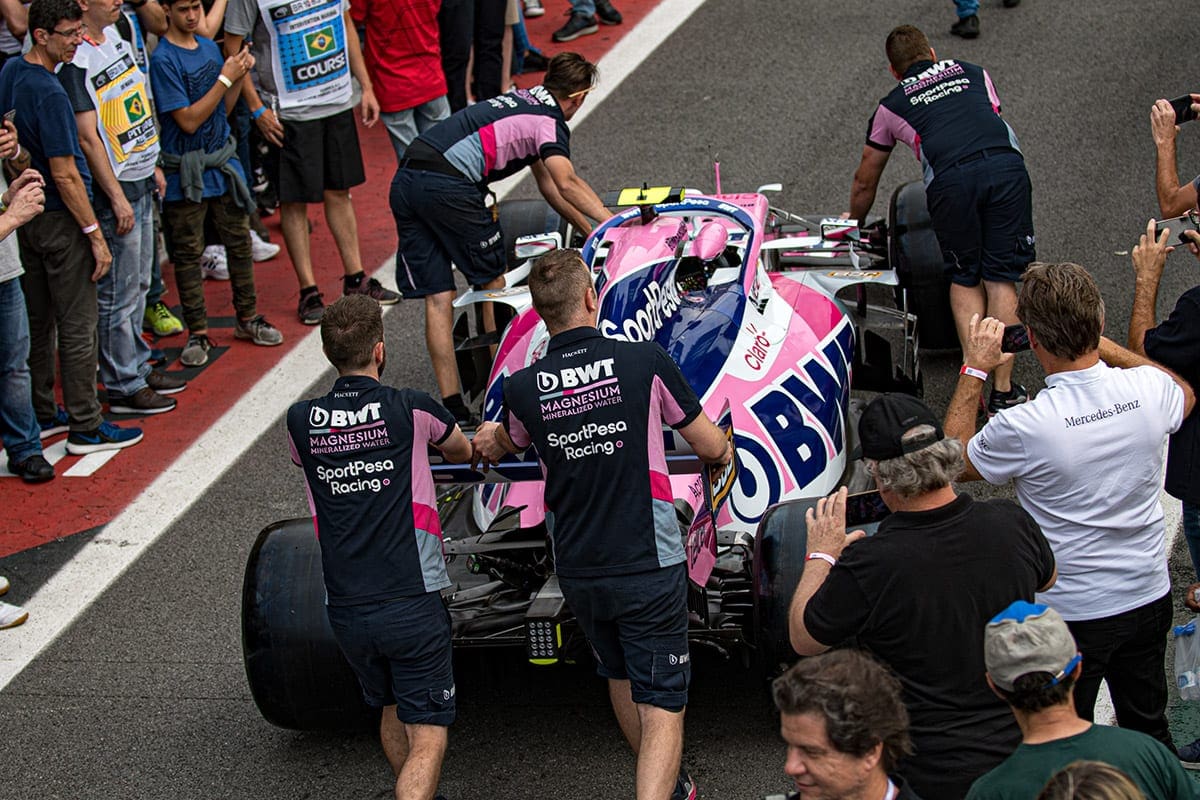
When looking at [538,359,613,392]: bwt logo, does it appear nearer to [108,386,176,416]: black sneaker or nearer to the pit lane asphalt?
the pit lane asphalt

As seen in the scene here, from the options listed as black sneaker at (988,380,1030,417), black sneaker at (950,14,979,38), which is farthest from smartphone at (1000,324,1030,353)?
black sneaker at (950,14,979,38)

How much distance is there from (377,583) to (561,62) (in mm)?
3658

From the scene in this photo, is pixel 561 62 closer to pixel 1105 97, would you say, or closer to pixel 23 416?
pixel 23 416

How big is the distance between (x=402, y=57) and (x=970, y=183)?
446 centimetres

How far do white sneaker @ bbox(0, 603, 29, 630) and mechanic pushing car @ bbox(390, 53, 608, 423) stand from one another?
237 cm

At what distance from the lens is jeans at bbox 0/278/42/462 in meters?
7.71

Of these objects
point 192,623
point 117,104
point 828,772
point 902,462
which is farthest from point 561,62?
point 828,772

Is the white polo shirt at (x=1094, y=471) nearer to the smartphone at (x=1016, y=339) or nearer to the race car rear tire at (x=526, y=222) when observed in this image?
the smartphone at (x=1016, y=339)

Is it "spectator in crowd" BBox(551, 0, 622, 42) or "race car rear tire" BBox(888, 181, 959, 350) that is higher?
"race car rear tire" BBox(888, 181, 959, 350)

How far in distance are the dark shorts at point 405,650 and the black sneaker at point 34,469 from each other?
373 centimetres

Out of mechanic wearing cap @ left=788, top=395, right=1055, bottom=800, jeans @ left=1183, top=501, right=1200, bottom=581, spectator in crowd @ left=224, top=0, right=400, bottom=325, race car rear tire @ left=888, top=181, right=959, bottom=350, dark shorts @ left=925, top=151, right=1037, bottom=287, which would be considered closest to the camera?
mechanic wearing cap @ left=788, top=395, right=1055, bottom=800

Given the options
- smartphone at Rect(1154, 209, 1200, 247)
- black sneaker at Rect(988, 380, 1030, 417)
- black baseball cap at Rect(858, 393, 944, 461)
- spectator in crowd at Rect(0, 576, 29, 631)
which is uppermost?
black baseball cap at Rect(858, 393, 944, 461)

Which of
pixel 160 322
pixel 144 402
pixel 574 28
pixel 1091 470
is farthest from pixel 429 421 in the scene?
pixel 574 28

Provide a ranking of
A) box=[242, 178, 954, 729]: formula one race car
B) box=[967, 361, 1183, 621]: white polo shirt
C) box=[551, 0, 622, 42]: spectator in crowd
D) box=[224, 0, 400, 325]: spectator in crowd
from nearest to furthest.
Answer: box=[967, 361, 1183, 621]: white polo shirt < box=[242, 178, 954, 729]: formula one race car < box=[224, 0, 400, 325]: spectator in crowd < box=[551, 0, 622, 42]: spectator in crowd
